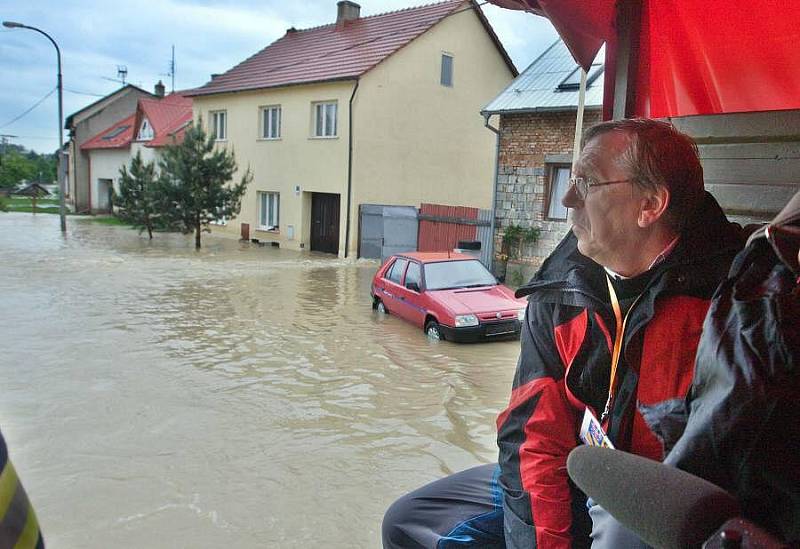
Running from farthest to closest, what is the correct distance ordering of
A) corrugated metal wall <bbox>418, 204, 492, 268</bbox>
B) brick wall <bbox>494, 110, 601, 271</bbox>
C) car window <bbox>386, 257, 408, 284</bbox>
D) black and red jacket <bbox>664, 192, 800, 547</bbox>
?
corrugated metal wall <bbox>418, 204, 492, 268</bbox> < brick wall <bbox>494, 110, 601, 271</bbox> < car window <bbox>386, 257, 408, 284</bbox> < black and red jacket <bbox>664, 192, 800, 547</bbox>

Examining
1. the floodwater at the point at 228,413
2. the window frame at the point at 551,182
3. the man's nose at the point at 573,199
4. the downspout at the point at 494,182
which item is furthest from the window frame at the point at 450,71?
the man's nose at the point at 573,199

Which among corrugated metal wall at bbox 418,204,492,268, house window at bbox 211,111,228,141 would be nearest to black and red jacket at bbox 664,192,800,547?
corrugated metal wall at bbox 418,204,492,268

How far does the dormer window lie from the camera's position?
35.0 meters

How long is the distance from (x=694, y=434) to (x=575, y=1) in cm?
235

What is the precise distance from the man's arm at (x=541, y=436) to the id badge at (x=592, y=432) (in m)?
0.06

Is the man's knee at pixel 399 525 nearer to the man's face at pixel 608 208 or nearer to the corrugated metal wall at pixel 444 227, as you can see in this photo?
the man's face at pixel 608 208

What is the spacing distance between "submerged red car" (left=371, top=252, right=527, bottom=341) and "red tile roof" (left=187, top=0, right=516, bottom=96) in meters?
11.2

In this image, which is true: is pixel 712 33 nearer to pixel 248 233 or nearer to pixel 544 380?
pixel 544 380

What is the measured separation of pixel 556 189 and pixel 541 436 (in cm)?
1398

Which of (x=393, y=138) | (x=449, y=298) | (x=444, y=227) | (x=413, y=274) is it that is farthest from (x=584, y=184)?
(x=393, y=138)

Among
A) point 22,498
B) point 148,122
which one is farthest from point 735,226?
point 148,122

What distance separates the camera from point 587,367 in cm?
182

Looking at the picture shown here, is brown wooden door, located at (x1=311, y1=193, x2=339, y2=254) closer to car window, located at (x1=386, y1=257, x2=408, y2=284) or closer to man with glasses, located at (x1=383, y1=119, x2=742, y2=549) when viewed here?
car window, located at (x1=386, y1=257, x2=408, y2=284)

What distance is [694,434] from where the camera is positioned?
43.9 inches
